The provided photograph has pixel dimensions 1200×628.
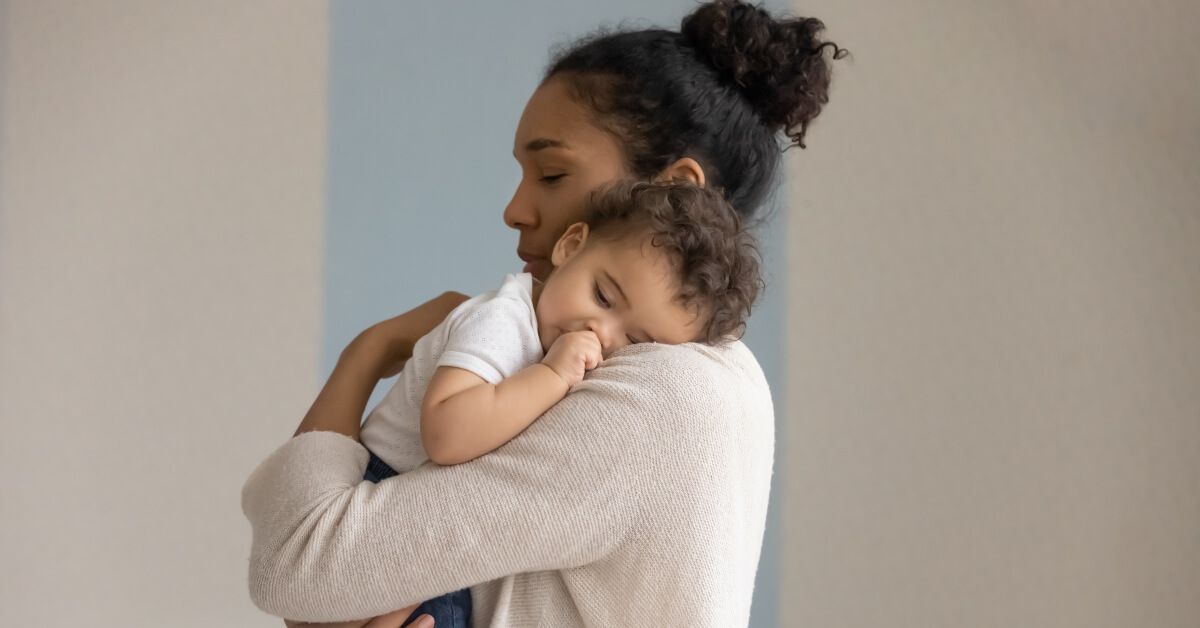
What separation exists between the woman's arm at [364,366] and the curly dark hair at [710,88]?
0.30 meters

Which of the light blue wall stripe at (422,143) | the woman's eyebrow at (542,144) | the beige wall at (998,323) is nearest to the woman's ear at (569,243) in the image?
the woman's eyebrow at (542,144)

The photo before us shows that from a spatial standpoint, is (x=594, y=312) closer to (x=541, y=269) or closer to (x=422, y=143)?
(x=541, y=269)

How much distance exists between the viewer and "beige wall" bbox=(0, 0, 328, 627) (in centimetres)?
228

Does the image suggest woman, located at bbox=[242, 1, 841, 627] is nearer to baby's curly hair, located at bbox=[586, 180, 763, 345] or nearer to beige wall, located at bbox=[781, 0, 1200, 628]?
baby's curly hair, located at bbox=[586, 180, 763, 345]

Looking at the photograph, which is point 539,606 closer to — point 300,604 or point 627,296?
point 300,604

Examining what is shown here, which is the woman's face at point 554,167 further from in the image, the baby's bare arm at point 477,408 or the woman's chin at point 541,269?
the baby's bare arm at point 477,408

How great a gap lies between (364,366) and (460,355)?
1.00ft

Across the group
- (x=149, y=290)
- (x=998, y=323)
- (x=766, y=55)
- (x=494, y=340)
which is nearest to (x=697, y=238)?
(x=494, y=340)

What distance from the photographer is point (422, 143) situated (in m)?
2.45

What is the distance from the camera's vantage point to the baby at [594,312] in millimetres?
950

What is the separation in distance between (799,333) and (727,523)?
1.82 metres

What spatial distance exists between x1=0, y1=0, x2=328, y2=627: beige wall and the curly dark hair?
4.16ft

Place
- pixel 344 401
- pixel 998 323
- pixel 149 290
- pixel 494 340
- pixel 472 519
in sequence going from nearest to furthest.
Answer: pixel 472 519 → pixel 494 340 → pixel 344 401 → pixel 149 290 → pixel 998 323

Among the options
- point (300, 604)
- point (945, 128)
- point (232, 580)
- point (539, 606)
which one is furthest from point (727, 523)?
point (945, 128)
